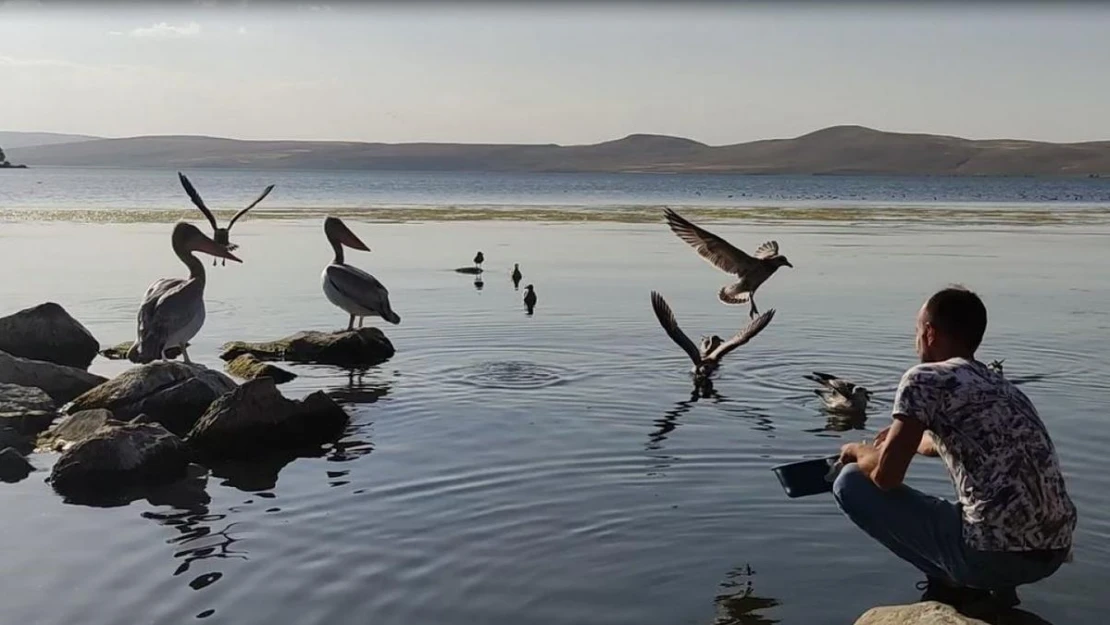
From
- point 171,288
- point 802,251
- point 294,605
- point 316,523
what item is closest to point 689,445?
point 316,523

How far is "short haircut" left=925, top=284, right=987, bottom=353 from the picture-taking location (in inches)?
217

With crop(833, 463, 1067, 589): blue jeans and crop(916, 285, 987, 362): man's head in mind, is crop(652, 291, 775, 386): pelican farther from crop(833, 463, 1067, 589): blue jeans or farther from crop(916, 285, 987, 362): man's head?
crop(916, 285, 987, 362): man's head

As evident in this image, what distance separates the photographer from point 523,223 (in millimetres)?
44000

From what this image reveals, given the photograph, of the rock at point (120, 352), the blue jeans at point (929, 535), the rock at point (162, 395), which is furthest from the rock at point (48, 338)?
the blue jeans at point (929, 535)

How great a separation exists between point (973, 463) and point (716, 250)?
9.45 metres

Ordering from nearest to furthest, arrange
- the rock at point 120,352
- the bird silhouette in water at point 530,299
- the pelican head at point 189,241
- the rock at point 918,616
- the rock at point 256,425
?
the rock at point 918,616 < the rock at point 256,425 < the pelican head at point 189,241 < the rock at point 120,352 < the bird silhouette in water at point 530,299

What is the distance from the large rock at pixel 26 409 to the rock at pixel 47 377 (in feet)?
1.87

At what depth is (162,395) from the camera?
11.1 meters

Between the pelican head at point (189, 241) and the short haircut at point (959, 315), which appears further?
the pelican head at point (189, 241)

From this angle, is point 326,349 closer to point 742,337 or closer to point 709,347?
point 709,347

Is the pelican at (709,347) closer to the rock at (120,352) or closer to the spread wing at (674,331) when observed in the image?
the spread wing at (674,331)

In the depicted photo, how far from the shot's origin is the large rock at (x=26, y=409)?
10.6 metres

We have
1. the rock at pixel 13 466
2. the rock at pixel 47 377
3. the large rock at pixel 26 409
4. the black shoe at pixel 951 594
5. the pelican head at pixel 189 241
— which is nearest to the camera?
the black shoe at pixel 951 594

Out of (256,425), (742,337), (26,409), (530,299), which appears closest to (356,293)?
(530,299)
